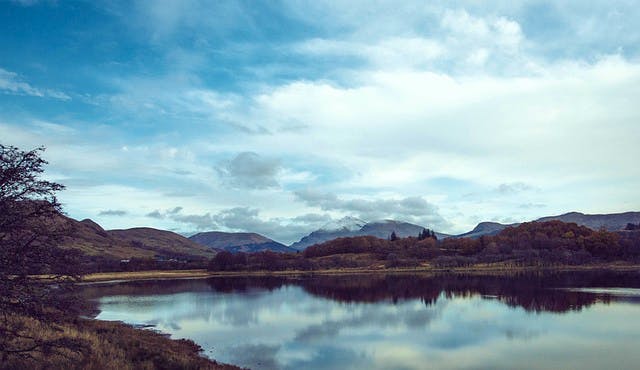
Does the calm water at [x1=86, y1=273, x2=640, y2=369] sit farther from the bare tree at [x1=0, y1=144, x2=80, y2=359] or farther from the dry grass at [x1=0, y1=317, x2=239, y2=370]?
the bare tree at [x1=0, y1=144, x2=80, y2=359]

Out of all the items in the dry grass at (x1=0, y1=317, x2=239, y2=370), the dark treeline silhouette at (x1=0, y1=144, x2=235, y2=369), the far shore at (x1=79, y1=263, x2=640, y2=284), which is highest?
the dark treeline silhouette at (x1=0, y1=144, x2=235, y2=369)

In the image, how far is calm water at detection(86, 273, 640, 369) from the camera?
3400cm

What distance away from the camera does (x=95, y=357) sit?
23703 millimetres

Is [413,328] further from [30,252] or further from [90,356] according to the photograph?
[30,252]

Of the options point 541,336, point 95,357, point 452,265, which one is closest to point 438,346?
point 541,336

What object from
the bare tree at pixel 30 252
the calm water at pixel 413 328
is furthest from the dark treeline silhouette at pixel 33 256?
the calm water at pixel 413 328

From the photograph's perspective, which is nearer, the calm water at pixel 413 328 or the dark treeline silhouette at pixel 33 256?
the dark treeline silhouette at pixel 33 256

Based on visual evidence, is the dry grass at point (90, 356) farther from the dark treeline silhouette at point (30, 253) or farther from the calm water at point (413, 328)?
the calm water at point (413, 328)

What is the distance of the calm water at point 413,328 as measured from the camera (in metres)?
34.0

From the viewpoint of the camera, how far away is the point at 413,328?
48219 millimetres

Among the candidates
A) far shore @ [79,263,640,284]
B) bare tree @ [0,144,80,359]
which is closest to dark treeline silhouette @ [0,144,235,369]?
bare tree @ [0,144,80,359]

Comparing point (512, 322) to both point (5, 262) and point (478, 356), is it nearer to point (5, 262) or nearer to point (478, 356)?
point (478, 356)

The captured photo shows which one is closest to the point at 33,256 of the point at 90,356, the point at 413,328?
the point at 90,356

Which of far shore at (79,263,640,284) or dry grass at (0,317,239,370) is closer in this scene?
dry grass at (0,317,239,370)
